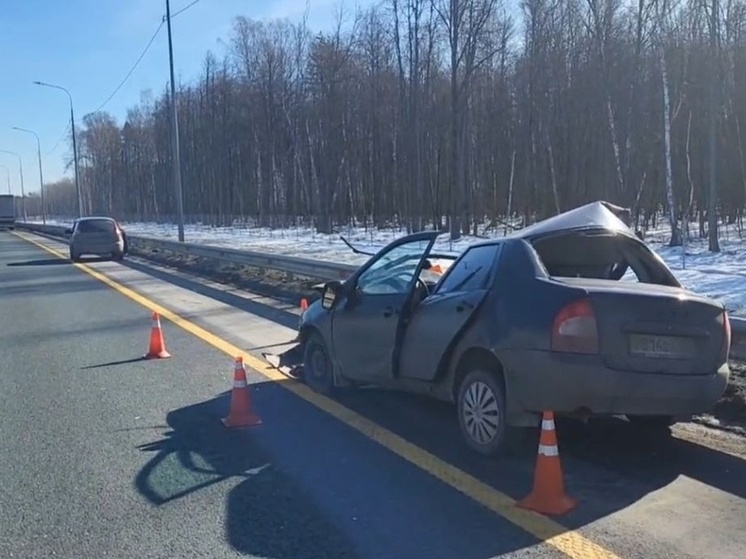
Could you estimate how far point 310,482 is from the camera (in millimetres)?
5289

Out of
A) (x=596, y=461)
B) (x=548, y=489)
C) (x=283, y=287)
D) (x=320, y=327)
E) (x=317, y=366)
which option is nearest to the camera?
(x=548, y=489)

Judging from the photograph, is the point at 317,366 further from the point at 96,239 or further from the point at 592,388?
the point at 96,239

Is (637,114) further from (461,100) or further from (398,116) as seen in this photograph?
(398,116)

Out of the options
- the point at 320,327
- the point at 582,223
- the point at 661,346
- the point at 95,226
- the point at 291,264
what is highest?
the point at 582,223

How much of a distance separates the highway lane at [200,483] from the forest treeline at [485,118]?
2250 centimetres

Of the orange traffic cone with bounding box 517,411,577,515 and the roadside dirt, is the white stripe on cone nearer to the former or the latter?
the orange traffic cone with bounding box 517,411,577,515

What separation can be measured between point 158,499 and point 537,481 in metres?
2.25

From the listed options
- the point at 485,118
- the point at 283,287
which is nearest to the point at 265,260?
the point at 283,287

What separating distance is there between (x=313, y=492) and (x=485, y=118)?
5237 centimetres

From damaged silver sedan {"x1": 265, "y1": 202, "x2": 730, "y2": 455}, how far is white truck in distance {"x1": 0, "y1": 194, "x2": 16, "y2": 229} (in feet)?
287

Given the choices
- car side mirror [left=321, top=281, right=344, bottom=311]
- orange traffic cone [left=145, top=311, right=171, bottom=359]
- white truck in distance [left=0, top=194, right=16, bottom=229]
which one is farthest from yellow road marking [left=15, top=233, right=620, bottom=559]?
white truck in distance [left=0, top=194, right=16, bottom=229]

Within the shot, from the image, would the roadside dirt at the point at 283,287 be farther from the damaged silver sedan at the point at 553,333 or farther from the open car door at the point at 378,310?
the open car door at the point at 378,310

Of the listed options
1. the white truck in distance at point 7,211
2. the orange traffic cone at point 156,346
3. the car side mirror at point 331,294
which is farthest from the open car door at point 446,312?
the white truck in distance at point 7,211

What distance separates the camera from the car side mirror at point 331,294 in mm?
7668
